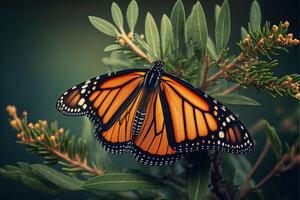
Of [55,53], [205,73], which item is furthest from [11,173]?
[55,53]

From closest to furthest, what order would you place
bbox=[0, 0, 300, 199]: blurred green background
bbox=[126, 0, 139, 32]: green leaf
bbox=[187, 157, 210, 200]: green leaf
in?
bbox=[187, 157, 210, 200]: green leaf < bbox=[126, 0, 139, 32]: green leaf < bbox=[0, 0, 300, 199]: blurred green background

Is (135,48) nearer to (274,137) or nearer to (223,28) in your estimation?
(223,28)

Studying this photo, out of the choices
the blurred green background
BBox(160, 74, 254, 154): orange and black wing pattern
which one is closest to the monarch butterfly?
BBox(160, 74, 254, 154): orange and black wing pattern

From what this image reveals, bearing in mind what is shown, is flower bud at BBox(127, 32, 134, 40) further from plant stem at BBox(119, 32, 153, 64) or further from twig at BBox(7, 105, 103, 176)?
twig at BBox(7, 105, 103, 176)

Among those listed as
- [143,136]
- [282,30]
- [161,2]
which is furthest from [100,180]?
[161,2]

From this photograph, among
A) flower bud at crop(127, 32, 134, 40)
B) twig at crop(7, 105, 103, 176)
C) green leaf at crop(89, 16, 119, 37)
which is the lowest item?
twig at crop(7, 105, 103, 176)

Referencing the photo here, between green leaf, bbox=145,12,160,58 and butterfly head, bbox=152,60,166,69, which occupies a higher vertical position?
green leaf, bbox=145,12,160,58
